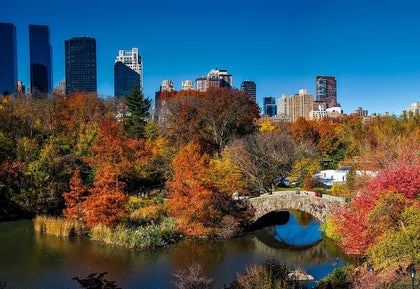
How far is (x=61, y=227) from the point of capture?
2694 centimetres

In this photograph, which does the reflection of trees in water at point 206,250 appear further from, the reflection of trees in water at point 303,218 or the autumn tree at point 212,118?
the autumn tree at point 212,118

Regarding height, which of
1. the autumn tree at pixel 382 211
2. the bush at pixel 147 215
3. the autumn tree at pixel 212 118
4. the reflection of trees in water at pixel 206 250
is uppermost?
the autumn tree at pixel 212 118

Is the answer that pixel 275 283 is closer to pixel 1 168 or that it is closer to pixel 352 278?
pixel 352 278

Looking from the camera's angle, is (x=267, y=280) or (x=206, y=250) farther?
(x=206, y=250)

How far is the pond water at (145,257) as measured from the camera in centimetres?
1917

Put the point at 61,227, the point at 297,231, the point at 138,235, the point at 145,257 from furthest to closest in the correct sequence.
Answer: the point at 297,231
the point at 61,227
the point at 138,235
the point at 145,257

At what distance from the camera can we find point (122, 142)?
1357 inches

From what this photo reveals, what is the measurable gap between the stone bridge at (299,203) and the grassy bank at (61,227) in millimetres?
13037

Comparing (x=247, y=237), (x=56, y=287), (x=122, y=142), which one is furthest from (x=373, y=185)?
(x=122, y=142)

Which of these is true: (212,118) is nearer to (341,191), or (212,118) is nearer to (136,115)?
(136,115)

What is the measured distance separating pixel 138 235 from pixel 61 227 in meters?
6.57

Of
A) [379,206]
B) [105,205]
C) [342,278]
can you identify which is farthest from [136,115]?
[379,206]

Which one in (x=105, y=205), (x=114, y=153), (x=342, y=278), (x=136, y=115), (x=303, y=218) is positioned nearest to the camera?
(x=342, y=278)

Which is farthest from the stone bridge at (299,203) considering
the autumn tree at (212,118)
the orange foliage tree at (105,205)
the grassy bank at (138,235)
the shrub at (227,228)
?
the autumn tree at (212,118)
